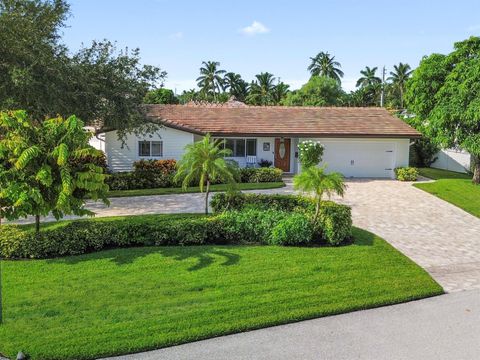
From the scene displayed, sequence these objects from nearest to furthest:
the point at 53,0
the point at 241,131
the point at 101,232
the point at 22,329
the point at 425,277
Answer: the point at 22,329, the point at 425,277, the point at 101,232, the point at 53,0, the point at 241,131

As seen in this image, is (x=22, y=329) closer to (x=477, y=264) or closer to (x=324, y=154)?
(x=477, y=264)

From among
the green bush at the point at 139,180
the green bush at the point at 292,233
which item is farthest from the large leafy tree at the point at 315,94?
the green bush at the point at 292,233

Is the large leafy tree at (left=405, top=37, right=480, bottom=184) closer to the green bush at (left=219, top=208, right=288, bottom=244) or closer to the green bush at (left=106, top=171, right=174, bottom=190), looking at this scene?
the green bush at (left=106, top=171, right=174, bottom=190)

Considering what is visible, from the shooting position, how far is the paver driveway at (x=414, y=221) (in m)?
11.2

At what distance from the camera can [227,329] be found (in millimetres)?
7398

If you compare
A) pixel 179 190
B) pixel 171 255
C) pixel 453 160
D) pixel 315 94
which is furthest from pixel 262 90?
pixel 171 255

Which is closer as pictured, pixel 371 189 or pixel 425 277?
pixel 425 277

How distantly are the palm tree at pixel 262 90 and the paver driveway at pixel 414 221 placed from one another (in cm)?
4088

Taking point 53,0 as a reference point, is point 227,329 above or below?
below

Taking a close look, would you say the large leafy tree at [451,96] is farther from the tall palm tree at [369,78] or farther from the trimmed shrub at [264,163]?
the tall palm tree at [369,78]

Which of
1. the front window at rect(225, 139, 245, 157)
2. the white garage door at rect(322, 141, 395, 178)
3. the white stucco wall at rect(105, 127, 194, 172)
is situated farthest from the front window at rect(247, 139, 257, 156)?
the white stucco wall at rect(105, 127, 194, 172)

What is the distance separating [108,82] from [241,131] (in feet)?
28.8

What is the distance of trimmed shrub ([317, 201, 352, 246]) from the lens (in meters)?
11.8

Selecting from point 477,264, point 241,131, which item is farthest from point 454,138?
point 477,264
